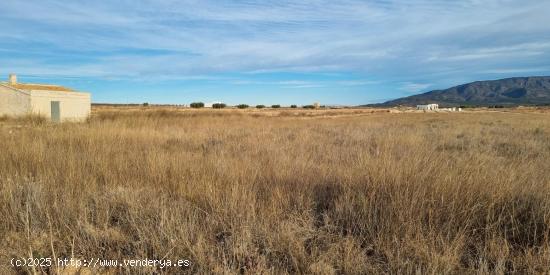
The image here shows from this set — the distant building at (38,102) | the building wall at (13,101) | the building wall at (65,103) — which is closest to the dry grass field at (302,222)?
the building wall at (65,103)

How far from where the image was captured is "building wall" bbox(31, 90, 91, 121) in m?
26.4

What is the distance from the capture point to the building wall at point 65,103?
26406mm

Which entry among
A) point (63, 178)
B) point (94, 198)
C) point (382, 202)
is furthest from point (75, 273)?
point (382, 202)

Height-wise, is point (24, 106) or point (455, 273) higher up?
point (24, 106)

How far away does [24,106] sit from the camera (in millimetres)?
26234

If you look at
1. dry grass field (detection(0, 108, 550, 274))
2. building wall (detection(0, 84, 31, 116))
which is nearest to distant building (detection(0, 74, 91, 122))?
building wall (detection(0, 84, 31, 116))

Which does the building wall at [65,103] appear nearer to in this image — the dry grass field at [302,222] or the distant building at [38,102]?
the distant building at [38,102]

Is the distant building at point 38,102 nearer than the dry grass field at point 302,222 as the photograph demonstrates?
No

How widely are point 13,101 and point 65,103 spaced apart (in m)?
3.74

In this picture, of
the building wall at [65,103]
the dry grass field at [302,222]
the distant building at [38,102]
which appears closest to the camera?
the dry grass field at [302,222]

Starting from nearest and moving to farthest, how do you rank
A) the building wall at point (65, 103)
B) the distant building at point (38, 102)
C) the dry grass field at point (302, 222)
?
the dry grass field at point (302, 222) → the distant building at point (38, 102) → the building wall at point (65, 103)

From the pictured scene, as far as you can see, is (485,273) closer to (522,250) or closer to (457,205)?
(522,250)

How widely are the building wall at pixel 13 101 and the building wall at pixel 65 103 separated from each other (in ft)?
2.20

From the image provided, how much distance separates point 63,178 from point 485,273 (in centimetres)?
489
